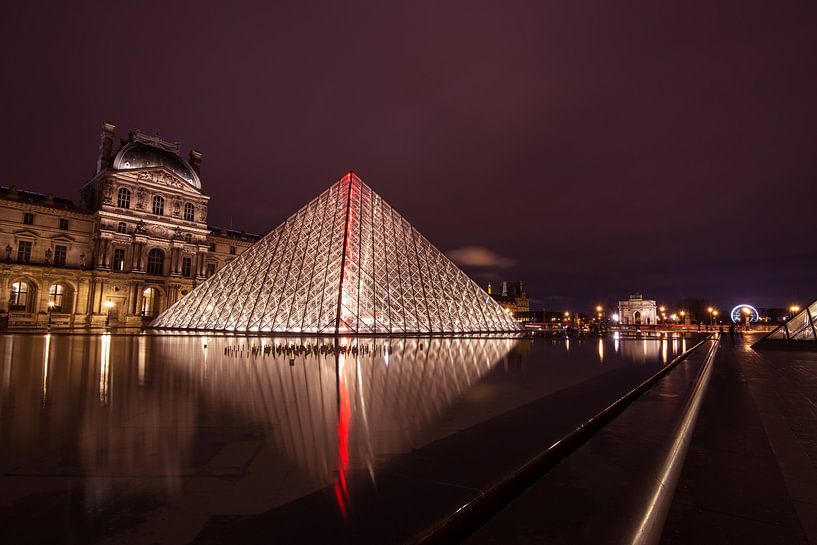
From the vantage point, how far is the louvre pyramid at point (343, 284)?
21.5 m

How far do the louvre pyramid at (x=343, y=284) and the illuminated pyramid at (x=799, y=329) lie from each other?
12.8m

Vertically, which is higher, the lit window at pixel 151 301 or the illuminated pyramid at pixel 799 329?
the lit window at pixel 151 301

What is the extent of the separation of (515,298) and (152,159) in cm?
9591

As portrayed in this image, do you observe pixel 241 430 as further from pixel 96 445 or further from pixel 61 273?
pixel 61 273

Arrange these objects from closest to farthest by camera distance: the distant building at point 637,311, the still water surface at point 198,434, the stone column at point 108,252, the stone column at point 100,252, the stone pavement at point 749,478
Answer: the stone pavement at point 749,478 < the still water surface at point 198,434 < the stone column at point 100,252 < the stone column at point 108,252 < the distant building at point 637,311

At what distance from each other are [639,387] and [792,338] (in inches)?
740

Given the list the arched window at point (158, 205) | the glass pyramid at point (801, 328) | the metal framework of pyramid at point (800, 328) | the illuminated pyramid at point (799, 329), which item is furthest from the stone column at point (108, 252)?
the glass pyramid at point (801, 328)

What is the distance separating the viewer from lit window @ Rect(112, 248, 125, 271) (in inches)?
1544

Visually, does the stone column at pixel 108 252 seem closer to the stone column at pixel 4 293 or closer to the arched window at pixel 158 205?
the arched window at pixel 158 205

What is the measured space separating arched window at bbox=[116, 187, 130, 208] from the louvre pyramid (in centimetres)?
1770

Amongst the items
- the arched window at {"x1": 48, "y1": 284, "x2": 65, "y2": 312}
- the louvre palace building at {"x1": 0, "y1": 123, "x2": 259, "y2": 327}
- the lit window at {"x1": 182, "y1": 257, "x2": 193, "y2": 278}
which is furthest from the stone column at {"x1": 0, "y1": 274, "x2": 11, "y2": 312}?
the lit window at {"x1": 182, "y1": 257, "x2": 193, "y2": 278}

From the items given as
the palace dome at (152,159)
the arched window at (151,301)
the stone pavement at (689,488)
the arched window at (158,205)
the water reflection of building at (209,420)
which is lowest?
the water reflection of building at (209,420)

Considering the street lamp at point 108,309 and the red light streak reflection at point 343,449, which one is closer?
the red light streak reflection at point 343,449

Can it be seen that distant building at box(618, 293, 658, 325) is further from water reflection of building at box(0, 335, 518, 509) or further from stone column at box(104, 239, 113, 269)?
water reflection of building at box(0, 335, 518, 509)
